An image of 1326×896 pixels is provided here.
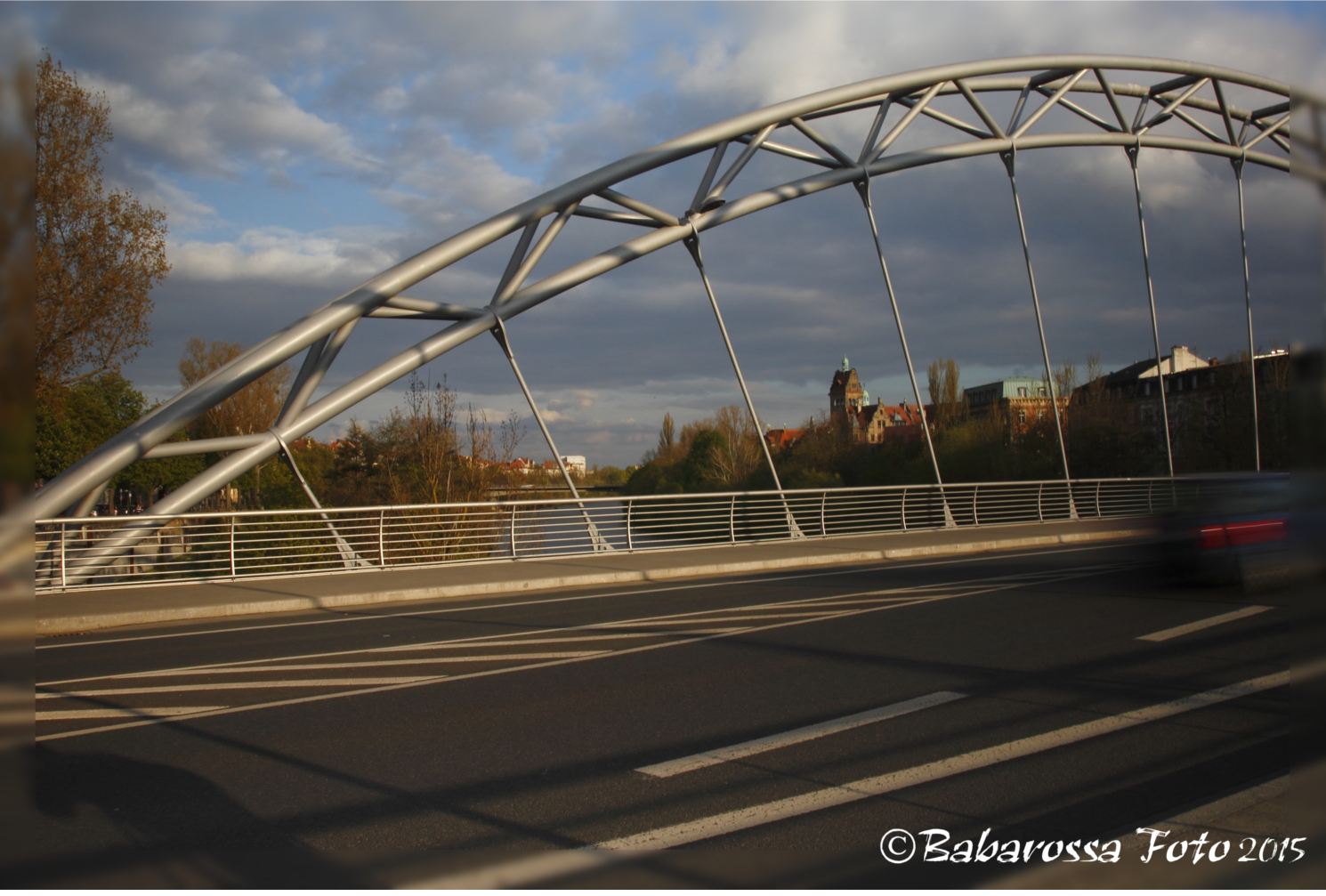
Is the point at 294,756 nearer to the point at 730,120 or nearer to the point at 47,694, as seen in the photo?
the point at 47,694

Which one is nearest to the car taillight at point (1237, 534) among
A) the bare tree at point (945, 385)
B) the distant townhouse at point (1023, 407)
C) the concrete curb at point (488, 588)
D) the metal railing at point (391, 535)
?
the metal railing at point (391, 535)

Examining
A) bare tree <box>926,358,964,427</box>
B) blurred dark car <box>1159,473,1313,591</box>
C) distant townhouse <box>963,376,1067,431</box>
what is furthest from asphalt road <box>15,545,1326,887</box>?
bare tree <box>926,358,964,427</box>

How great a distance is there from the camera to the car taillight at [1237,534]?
31.5ft

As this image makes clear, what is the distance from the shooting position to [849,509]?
68.5 feet

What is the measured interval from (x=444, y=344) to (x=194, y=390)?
4.34 m

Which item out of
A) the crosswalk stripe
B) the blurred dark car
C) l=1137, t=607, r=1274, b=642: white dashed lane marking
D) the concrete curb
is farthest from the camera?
A: the concrete curb

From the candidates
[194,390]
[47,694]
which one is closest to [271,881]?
[47,694]

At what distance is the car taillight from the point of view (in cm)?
960

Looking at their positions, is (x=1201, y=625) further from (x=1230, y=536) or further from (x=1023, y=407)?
(x=1023, y=407)

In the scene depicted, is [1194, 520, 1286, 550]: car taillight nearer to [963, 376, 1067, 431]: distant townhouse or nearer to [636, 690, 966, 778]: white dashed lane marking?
[636, 690, 966, 778]: white dashed lane marking

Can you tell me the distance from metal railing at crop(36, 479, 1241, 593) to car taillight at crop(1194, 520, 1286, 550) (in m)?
0.51

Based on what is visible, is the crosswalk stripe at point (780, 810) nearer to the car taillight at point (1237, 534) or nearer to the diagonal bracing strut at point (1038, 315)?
the car taillight at point (1237, 534)

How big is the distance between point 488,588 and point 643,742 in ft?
27.0

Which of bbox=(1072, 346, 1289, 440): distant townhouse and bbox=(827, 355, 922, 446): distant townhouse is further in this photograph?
bbox=(827, 355, 922, 446): distant townhouse
